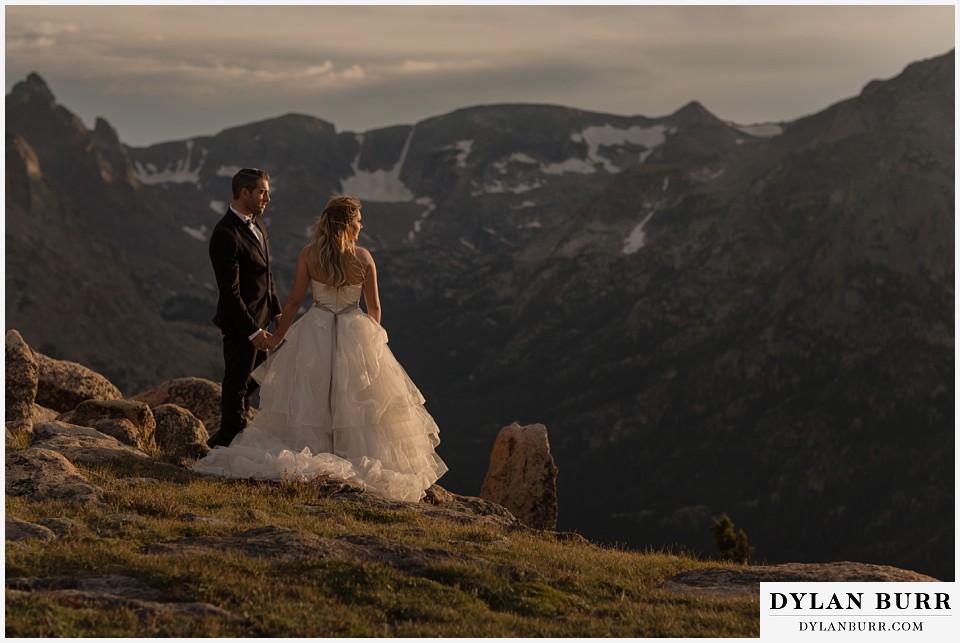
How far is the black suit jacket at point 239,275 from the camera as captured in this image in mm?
18756

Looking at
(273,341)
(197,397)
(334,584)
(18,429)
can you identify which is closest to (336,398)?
(273,341)

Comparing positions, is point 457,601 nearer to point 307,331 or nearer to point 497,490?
point 307,331

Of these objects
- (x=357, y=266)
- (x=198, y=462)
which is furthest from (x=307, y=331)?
(x=198, y=462)

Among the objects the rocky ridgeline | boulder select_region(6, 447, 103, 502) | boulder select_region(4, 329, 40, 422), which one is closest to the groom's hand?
the rocky ridgeline

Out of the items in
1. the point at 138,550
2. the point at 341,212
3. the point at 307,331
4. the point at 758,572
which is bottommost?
the point at 758,572

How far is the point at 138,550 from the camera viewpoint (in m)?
13.9

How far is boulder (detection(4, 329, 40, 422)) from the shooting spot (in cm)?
2244

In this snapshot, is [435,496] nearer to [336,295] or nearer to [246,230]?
[336,295]

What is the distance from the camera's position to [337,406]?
19391mm

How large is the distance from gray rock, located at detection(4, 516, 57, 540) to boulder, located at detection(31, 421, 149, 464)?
491cm

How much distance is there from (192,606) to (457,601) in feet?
9.49

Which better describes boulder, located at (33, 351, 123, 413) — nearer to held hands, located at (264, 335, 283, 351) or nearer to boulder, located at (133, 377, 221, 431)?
boulder, located at (133, 377, 221, 431)

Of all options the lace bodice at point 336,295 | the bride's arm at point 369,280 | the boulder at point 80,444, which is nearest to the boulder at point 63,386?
the boulder at point 80,444

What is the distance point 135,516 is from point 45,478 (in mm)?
2131
